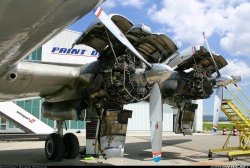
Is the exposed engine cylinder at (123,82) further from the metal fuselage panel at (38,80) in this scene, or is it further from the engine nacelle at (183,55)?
the engine nacelle at (183,55)

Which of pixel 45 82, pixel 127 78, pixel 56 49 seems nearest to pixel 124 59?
pixel 127 78

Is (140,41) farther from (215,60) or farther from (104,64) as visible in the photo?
(215,60)

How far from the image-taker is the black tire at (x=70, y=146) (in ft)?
36.0

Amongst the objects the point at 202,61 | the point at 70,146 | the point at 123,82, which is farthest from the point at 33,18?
the point at 202,61

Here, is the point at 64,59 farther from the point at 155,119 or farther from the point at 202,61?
the point at 155,119

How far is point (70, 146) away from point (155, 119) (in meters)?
4.48

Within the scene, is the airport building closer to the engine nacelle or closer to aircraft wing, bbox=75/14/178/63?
the engine nacelle

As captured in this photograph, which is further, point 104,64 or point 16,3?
point 104,64

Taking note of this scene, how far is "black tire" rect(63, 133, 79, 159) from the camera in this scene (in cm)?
1097

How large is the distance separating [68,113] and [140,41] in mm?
3650

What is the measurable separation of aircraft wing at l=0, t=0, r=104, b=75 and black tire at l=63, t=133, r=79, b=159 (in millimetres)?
7329

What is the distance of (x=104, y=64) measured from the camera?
842cm

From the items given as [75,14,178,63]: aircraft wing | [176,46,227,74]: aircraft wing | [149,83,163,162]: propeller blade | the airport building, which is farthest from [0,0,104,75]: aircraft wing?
the airport building

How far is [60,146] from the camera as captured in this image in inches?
411
